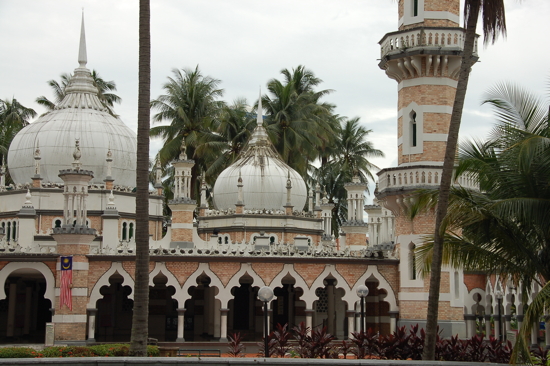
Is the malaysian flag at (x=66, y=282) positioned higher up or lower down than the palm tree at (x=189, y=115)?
lower down

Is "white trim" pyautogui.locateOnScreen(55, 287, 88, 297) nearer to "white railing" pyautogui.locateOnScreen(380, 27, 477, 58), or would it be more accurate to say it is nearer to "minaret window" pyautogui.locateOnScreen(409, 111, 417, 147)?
"minaret window" pyautogui.locateOnScreen(409, 111, 417, 147)

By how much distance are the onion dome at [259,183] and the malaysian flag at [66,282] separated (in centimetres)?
1584

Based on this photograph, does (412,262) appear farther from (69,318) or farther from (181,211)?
(69,318)

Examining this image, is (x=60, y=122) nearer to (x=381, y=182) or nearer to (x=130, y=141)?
(x=130, y=141)

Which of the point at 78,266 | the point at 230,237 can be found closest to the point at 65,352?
the point at 78,266

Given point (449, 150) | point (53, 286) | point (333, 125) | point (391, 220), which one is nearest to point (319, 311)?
point (391, 220)

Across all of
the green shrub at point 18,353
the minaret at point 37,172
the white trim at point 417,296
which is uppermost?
the minaret at point 37,172

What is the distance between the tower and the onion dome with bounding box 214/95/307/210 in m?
15.2

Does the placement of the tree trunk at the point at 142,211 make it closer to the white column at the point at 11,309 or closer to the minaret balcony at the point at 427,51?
the minaret balcony at the point at 427,51

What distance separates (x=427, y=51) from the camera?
32.4m

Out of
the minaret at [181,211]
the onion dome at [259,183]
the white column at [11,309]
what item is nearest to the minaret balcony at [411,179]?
the minaret at [181,211]

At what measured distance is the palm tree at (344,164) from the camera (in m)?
64.6

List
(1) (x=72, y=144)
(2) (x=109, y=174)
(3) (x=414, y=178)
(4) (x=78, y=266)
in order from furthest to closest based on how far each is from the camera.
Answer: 1. (1) (x=72, y=144)
2. (2) (x=109, y=174)
3. (4) (x=78, y=266)
4. (3) (x=414, y=178)

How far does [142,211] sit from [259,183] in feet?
95.7
